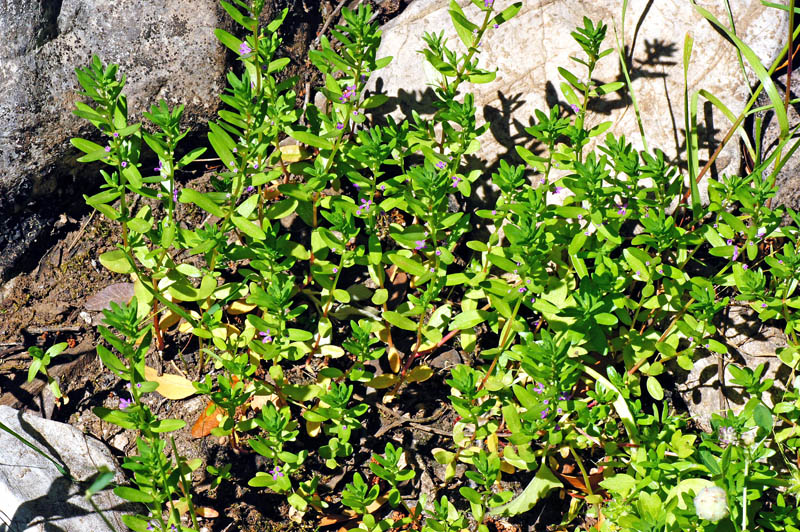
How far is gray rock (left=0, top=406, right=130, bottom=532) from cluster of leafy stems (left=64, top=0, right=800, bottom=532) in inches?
11.6

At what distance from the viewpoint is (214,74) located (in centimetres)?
417

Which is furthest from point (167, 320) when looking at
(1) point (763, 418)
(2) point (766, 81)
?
(2) point (766, 81)

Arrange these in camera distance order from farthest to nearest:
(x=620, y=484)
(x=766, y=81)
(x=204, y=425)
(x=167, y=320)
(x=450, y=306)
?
(x=450, y=306) < (x=167, y=320) < (x=204, y=425) < (x=766, y=81) < (x=620, y=484)

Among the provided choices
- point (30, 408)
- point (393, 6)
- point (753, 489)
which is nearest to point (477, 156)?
point (393, 6)

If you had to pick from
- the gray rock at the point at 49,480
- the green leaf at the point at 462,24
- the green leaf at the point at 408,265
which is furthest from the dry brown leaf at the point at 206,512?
the green leaf at the point at 462,24

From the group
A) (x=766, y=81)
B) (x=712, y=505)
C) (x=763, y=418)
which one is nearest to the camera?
(x=712, y=505)

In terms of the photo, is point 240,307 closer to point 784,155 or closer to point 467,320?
point 467,320

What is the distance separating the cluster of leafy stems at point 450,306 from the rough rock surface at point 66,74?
27.3 inches

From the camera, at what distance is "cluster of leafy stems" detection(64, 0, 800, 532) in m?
3.20

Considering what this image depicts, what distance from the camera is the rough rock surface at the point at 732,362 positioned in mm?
3758

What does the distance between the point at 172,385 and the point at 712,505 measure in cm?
255

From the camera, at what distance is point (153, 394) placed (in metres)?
3.83

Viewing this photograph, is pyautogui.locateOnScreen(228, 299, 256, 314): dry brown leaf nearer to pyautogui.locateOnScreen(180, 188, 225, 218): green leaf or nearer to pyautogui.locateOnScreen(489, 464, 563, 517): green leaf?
pyautogui.locateOnScreen(180, 188, 225, 218): green leaf

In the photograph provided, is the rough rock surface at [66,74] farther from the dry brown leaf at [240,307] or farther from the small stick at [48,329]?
the dry brown leaf at [240,307]
